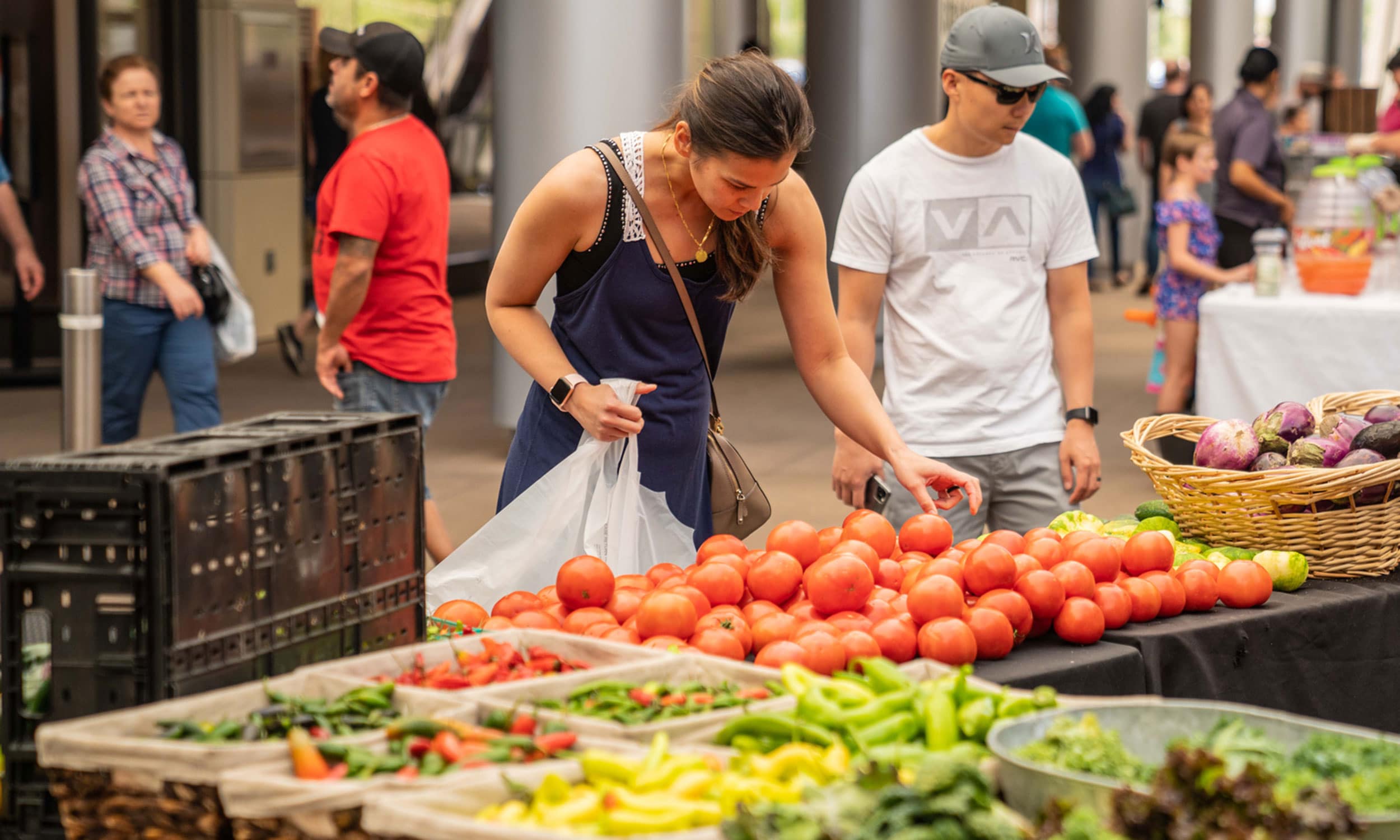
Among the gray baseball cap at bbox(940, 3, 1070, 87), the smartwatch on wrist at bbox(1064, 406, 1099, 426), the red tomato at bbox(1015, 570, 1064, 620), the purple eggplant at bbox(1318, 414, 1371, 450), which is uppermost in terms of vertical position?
the gray baseball cap at bbox(940, 3, 1070, 87)

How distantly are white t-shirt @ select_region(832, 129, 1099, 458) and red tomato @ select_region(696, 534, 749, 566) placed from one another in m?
1.21

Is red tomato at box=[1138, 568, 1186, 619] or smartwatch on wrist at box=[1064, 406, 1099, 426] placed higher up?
smartwatch on wrist at box=[1064, 406, 1099, 426]

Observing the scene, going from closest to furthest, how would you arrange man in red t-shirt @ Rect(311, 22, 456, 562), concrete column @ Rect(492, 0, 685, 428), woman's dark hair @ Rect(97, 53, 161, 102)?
man in red t-shirt @ Rect(311, 22, 456, 562), woman's dark hair @ Rect(97, 53, 161, 102), concrete column @ Rect(492, 0, 685, 428)

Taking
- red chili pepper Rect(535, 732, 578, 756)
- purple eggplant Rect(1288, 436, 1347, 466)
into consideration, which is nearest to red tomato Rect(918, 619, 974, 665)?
red chili pepper Rect(535, 732, 578, 756)

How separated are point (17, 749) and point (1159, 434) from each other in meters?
2.70

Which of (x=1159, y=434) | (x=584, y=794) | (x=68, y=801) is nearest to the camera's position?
(x=584, y=794)

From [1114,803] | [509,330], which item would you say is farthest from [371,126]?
[1114,803]

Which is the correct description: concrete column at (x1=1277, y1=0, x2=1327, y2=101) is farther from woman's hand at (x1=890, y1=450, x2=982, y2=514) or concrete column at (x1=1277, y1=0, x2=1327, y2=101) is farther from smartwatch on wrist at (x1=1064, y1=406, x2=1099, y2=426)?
woman's hand at (x1=890, y1=450, x2=982, y2=514)

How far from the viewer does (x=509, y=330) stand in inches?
134

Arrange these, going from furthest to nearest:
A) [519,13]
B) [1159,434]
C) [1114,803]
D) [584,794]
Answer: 1. [519,13]
2. [1159,434]
3. [584,794]
4. [1114,803]

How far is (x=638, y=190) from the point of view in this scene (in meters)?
3.31

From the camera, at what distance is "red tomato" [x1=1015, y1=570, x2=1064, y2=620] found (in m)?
2.85

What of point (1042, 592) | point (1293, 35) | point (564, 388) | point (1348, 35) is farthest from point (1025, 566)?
point (1348, 35)

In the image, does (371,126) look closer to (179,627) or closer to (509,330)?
(509,330)
